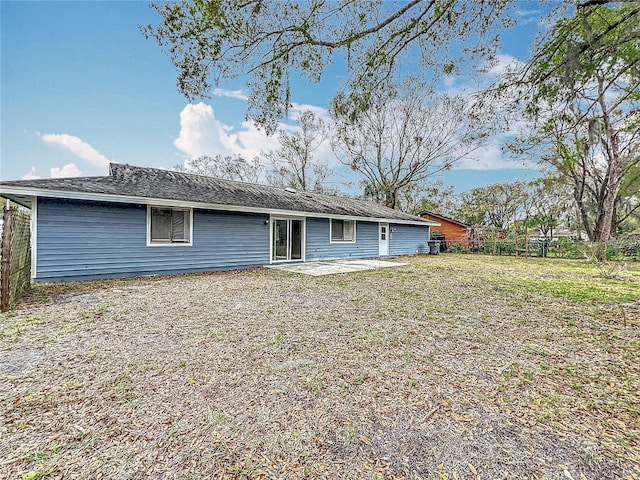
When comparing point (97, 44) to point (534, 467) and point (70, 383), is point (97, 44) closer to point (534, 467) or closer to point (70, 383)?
point (70, 383)

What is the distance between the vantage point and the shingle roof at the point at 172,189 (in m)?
6.55

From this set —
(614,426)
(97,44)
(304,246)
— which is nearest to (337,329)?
(614,426)

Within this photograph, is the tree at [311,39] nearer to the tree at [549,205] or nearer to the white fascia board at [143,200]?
the white fascia board at [143,200]

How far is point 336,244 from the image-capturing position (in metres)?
13.0

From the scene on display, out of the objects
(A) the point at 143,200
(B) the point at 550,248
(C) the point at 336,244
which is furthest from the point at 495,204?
(A) the point at 143,200

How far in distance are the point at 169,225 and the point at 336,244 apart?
6843mm

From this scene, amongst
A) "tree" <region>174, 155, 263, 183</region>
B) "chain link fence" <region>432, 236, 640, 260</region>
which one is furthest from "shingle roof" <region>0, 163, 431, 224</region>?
A: "tree" <region>174, 155, 263, 183</region>

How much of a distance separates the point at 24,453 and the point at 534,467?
9.59 feet

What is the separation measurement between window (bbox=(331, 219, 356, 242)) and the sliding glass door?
1734mm

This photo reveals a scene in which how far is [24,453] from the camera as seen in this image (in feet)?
5.56

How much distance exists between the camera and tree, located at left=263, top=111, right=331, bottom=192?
2246cm

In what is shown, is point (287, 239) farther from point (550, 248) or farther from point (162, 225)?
point (550, 248)

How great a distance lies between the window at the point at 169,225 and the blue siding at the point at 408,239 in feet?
34.0

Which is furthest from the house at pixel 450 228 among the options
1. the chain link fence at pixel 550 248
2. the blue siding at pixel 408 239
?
the blue siding at pixel 408 239
